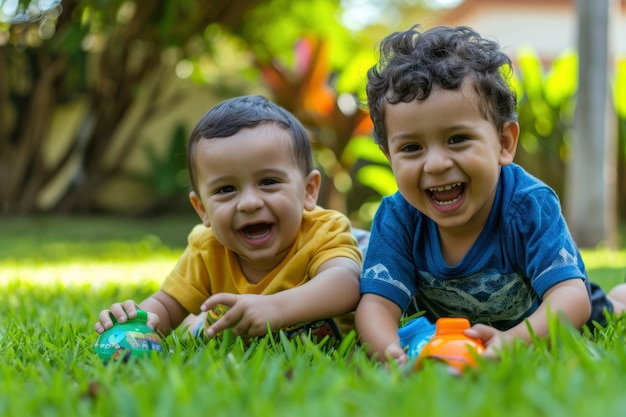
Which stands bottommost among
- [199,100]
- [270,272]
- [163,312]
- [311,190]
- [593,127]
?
[163,312]

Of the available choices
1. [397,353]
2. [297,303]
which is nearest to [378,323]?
[297,303]

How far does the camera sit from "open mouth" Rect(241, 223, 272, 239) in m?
2.50

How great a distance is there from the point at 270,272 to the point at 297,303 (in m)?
0.32

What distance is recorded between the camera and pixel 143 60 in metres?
8.62

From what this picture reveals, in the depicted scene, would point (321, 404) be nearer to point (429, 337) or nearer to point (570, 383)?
point (570, 383)

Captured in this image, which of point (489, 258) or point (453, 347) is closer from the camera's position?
point (453, 347)

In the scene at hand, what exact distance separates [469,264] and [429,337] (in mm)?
446

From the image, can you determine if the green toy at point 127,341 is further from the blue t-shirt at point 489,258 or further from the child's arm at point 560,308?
the child's arm at point 560,308

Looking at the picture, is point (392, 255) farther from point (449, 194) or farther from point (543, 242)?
point (543, 242)

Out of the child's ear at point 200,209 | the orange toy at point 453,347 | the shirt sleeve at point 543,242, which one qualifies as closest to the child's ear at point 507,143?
the shirt sleeve at point 543,242

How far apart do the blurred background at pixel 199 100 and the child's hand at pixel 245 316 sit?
4526 millimetres

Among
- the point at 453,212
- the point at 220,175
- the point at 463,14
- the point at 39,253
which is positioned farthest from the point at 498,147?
the point at 463,14

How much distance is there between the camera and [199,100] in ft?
34.9

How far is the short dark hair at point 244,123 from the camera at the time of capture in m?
2.47
